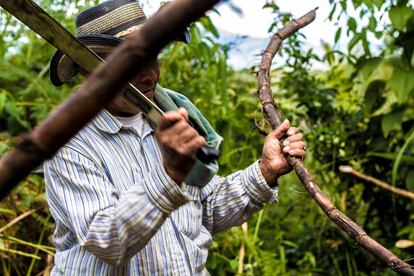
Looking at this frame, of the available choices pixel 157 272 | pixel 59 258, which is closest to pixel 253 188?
pixel 157 272

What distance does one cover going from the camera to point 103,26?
6.91 feet

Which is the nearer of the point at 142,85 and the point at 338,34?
the point at 142,85

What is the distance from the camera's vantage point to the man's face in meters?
2.04

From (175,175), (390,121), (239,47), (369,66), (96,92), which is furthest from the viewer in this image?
(239,47)

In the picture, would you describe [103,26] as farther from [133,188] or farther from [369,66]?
[369,66]

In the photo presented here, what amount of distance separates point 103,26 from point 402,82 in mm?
1632

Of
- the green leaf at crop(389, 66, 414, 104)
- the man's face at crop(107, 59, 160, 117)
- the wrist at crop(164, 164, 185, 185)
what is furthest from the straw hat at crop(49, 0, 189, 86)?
the green leaf at crop(389, 66, 414, 104)

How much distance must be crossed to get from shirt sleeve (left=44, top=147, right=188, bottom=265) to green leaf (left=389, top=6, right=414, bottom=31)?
5.08ft

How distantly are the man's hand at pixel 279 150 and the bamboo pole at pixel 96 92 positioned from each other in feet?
4.13

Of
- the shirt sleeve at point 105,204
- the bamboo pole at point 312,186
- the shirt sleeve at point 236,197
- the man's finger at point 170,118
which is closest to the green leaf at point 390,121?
the bamboo pole at point 312,186

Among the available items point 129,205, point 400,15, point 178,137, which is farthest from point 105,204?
point 400,15

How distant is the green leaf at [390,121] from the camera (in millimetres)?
3558

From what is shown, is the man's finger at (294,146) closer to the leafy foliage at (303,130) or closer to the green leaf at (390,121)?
the leafy foliage at (303,130)

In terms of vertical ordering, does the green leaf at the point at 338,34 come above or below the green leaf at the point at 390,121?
above
